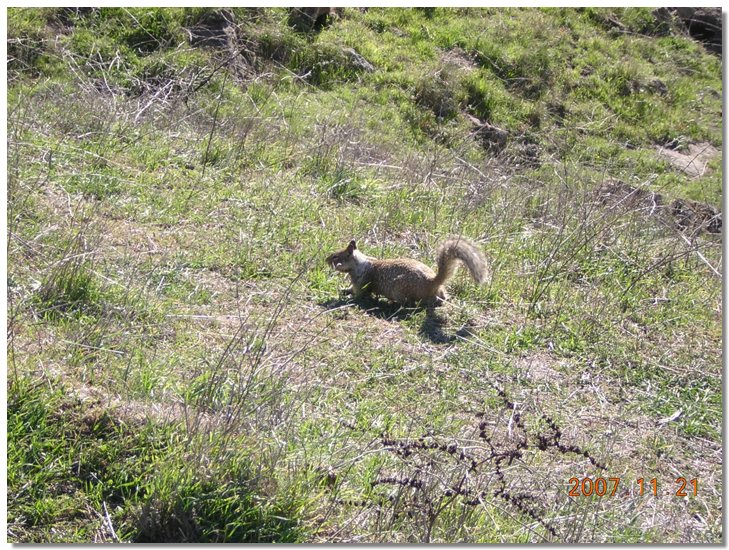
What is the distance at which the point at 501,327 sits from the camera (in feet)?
22.2

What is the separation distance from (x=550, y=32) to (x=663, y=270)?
9.16 metres

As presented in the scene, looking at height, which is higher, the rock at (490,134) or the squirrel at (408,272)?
the squirrel at (408,272)

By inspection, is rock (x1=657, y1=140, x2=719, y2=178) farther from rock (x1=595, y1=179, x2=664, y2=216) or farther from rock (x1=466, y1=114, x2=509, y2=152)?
rock (x1=595, y1=179, x2=664, y2=216)

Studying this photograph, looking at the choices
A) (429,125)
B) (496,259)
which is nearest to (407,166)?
(496,259)

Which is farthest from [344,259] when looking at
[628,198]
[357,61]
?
[357,61]

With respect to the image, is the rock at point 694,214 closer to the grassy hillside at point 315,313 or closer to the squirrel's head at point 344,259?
the grassy hillside at point 315,313

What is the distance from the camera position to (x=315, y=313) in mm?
6473

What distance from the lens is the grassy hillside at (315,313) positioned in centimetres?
403

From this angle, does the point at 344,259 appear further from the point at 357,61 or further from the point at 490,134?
the point at 357,61

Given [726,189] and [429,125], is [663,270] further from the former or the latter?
[429,125]

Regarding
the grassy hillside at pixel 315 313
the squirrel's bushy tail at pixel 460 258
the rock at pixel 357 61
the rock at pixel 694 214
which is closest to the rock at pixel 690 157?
the grassy hillside at pixel 315 313

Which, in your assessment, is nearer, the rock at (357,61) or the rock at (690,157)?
the rock at (357,61)
